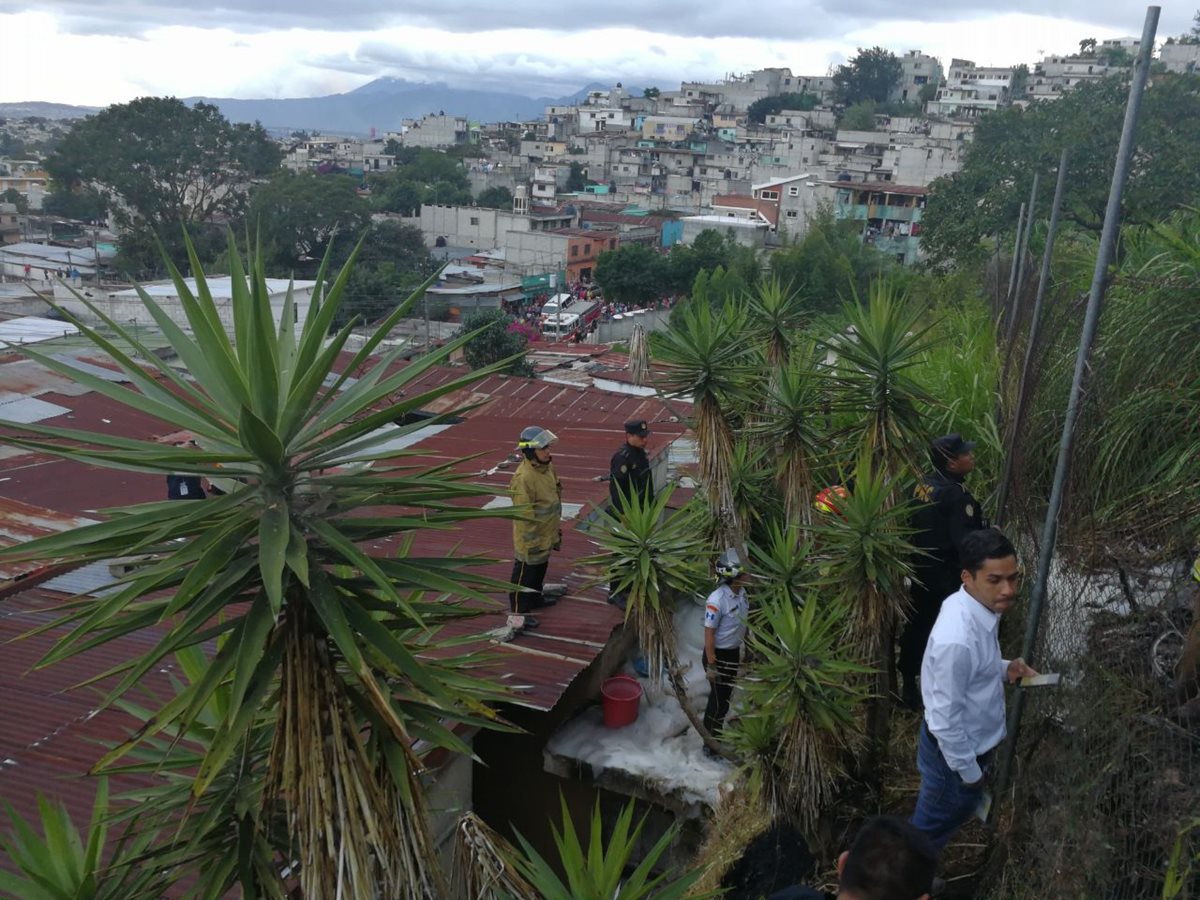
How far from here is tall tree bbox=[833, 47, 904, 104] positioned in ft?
310

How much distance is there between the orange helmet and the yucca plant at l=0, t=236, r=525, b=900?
2726 mm

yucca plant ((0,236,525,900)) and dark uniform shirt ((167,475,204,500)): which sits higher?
yucca plant ((0,236,525,900))

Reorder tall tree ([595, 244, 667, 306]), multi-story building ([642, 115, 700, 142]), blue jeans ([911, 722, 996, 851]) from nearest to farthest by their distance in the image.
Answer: blue jeans ([911, 722, 996, 851])
tall tree ([595, 244, 667, 306])
multi-story building ([642, 115, 700, 142])

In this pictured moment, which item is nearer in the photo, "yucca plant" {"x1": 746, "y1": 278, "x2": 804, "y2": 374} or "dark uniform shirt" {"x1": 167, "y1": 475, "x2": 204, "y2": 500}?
"dark uniform shirt" {"x1": 167, "y1": 475, "x2": 204, "y2": 500}

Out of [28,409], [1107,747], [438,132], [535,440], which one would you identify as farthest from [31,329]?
[438,132]

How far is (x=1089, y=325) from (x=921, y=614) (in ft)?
8.89

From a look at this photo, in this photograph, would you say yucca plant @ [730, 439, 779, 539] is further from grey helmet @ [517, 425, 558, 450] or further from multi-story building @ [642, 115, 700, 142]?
multi-story building @ [642, 115, 700, 142]

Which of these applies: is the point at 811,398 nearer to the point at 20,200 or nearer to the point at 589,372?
the point at 589,372

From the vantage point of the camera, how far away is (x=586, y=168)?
3076 inches

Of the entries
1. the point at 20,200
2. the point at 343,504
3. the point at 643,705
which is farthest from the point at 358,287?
the point at 20,200

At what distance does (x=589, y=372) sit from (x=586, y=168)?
63.6m

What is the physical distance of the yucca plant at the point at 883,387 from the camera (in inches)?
221

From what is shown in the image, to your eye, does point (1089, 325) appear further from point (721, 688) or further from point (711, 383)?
point (721, 688)

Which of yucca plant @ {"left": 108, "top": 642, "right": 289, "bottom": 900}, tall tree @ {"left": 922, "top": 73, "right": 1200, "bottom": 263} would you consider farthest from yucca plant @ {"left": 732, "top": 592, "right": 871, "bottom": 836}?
tall tree @ {"left": 922, "top": 73, "right": 1200, "bottom": 263}
